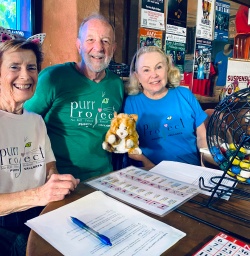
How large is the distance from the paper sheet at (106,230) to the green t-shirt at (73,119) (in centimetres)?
Answer: 66

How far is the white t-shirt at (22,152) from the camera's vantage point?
1007 millimetres

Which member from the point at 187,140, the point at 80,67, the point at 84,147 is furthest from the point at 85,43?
the point at 187,140

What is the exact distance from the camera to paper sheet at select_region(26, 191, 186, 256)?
57cm

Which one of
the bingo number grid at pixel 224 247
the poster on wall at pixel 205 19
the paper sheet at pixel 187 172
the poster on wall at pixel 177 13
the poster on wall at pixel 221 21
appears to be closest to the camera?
the bingo number grid at pixel 224 247

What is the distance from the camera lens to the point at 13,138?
104 cm

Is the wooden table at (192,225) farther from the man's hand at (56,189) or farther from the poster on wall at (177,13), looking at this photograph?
the poster on wall at (177,13)

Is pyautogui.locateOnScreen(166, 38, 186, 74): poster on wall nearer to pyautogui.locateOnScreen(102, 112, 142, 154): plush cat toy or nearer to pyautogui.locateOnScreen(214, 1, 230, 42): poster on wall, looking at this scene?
pyautogui.locateOnScreen(214, 1, 230, 42): poster on wall

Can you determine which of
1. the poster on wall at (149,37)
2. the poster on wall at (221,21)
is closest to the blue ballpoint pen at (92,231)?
the poster on wall at (149,37)

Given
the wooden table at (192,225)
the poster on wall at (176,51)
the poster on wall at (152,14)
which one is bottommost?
the wooden table at (192,225)

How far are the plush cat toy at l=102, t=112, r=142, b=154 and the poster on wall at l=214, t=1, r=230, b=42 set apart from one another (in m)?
2.06

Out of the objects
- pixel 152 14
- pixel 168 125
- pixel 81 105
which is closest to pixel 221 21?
pixel 152 14

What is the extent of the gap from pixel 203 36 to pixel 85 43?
5.33ft

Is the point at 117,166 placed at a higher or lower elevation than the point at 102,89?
lower

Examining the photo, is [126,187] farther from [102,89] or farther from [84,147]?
[102,89]
